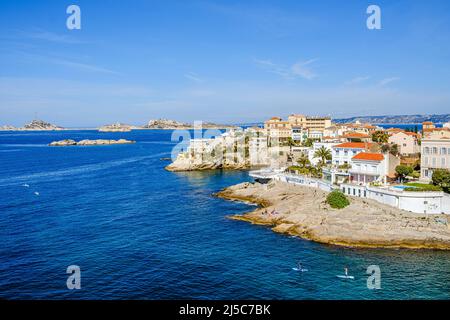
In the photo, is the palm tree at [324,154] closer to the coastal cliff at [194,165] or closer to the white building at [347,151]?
the white building at [347,151]

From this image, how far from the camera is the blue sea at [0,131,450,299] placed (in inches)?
1096

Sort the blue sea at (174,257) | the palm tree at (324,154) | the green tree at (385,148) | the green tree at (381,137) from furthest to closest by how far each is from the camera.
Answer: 1. the green tree at (381,137)
2. the palm tree at (324,154)
3. the green tree at (385,148)
4. the blue sea at (174,257)

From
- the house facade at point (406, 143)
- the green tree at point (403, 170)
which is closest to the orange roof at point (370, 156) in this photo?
the green tree at point (403, 170)

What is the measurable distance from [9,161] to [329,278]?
113371 mm

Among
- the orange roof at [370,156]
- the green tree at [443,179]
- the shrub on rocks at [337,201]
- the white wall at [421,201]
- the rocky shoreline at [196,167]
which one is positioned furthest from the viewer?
the rocky shoreline at [196,167]


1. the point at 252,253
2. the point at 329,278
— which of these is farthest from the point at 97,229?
the point at 329,278

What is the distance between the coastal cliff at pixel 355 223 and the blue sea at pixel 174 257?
66.6 inches

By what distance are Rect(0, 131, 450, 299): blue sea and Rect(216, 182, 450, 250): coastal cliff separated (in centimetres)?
169

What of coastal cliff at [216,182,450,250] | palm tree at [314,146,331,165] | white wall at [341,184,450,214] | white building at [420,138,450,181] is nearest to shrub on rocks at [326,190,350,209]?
coastal cliff at [216,182,450,250]

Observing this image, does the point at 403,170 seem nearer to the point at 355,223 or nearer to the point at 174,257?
the point at 355,223

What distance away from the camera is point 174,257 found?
34750mm

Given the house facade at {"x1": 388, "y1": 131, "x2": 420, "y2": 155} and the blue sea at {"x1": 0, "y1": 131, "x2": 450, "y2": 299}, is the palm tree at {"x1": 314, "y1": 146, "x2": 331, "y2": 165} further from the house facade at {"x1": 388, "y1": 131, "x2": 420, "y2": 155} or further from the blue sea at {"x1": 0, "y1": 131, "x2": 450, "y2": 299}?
the blue sea at {"x1": 0, "y1": 131, "x2": 450, "y2": 299}

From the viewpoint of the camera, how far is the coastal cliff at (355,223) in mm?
36844

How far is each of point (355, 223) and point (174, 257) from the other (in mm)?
18718
